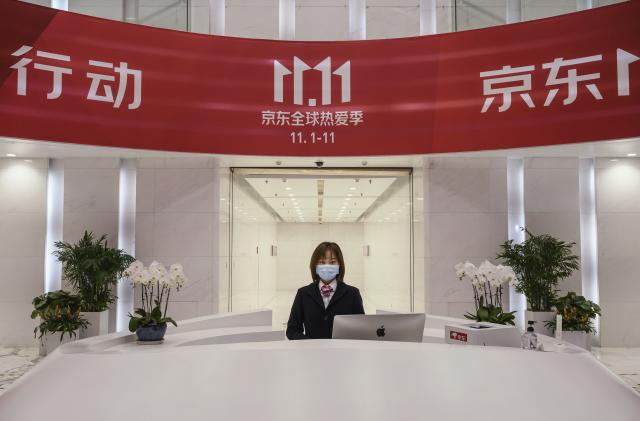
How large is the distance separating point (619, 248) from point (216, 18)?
740 cm

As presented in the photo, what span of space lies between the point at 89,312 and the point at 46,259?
164cm

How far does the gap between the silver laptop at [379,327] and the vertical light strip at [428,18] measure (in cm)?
672

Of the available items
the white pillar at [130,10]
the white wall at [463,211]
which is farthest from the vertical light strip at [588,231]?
the white pillar at [130,10]

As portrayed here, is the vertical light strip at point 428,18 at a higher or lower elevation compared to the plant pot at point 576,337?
higher

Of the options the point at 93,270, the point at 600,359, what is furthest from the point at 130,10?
the point at 600,359

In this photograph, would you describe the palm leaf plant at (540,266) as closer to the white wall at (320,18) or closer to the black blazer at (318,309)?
the white wall at (320,18)

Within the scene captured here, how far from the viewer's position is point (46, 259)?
8648 mm

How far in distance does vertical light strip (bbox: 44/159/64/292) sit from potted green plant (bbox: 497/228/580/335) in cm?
693

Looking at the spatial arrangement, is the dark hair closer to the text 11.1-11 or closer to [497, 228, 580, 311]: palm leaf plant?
the text 11.1-11

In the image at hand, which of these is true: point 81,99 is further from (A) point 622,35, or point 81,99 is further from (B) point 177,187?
(A) point 622,35

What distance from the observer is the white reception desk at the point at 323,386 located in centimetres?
209

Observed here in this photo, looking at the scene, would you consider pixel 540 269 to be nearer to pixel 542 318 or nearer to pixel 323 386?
pixel 542 318

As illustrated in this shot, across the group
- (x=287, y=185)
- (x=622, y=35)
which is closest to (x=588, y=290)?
(x=622, y=35)

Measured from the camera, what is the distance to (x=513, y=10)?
851cm
